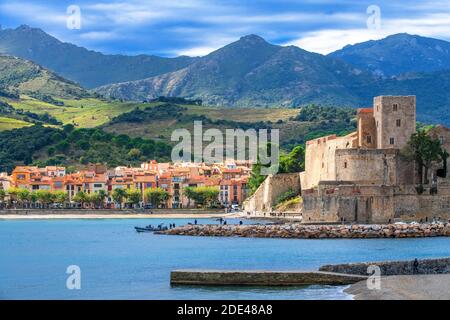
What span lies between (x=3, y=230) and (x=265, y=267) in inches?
1717

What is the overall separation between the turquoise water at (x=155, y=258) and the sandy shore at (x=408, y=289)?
Result: 0.74m

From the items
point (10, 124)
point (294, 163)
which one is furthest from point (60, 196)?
point (10, 124)

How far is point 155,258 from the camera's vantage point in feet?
161

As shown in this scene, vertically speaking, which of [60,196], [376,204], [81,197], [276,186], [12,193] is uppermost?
[276,186]

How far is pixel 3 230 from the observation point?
83000 mm

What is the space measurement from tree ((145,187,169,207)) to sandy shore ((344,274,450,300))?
236 ft

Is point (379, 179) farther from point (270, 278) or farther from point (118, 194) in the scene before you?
point (118, 194)

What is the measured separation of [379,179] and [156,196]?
41.3 meters

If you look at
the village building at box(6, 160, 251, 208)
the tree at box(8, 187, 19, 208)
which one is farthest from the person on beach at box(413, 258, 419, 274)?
the tree at box(8, 187, 19, 208)

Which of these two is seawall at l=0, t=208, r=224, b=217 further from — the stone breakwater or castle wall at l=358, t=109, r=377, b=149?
the stone breakwater

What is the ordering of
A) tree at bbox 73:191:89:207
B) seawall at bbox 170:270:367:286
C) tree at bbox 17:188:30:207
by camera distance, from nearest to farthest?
seawall at bbox 170:270:367:286 → tree at bbox 73:191:89:207 → tree at bbox 17:188:30:207

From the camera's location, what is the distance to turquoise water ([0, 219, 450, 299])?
3425 centimetres
